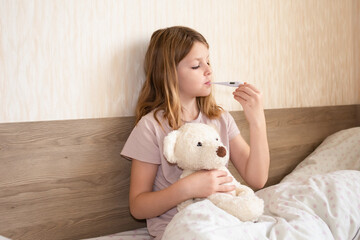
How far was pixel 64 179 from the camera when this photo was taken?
3.59 ft

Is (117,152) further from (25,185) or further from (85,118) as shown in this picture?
(25,185)

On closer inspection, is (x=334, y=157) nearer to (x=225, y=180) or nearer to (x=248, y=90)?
(x=248, y=90)

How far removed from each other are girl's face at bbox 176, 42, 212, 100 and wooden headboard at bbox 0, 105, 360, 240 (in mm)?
228

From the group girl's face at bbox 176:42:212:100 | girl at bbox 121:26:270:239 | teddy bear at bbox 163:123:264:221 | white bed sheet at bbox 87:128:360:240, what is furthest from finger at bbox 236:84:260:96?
white bed sheet at bbox 87:128:360:240

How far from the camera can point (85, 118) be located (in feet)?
3.74

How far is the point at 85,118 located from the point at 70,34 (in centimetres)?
26

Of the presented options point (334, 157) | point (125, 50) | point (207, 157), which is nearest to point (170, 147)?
point (207, 157)

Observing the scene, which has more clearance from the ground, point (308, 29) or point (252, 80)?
point (308, 29)

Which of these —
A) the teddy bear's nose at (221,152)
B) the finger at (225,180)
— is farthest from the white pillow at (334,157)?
the teddy bear's nose at (221,152)

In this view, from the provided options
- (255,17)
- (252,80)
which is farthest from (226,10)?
(252,80)

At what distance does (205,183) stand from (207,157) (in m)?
0.08

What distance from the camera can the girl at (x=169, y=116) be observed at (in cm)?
111

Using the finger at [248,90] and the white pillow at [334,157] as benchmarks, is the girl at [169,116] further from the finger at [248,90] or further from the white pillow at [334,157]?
the white pillow at [334,157]

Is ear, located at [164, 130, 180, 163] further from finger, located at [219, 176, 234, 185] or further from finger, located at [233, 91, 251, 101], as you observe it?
finger, located at [233, 91, 251, 101]
